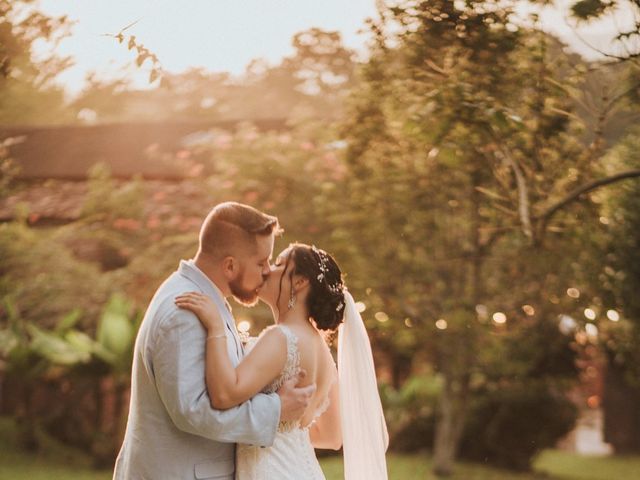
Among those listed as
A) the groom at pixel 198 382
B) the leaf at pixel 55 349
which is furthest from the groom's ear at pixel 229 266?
the leaf at pixel 55 349

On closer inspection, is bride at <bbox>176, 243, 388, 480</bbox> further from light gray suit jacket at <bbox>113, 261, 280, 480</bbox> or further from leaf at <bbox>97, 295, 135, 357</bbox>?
leaf at <bbox>97, 295, 135, 357</bbox>

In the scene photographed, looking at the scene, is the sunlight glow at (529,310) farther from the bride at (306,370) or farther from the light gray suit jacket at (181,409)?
the light gray suit jacket at (181,409)

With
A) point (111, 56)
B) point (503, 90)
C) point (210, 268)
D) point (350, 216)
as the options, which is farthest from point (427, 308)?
point (210, 268)

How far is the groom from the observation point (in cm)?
312

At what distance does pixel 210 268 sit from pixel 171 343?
357 mm

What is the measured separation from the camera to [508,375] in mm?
13156

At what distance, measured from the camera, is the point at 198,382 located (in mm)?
3125

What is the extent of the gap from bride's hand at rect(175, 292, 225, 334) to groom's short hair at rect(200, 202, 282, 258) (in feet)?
0.81

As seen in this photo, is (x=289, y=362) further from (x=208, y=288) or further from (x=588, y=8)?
(x=588, y=8)

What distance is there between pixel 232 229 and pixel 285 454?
91 cm

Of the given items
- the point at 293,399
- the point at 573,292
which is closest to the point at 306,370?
the point at 293,399

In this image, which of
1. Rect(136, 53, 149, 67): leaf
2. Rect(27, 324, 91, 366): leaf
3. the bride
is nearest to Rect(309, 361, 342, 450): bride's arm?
the bride

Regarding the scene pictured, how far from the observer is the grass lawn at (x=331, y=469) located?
12.4 meters

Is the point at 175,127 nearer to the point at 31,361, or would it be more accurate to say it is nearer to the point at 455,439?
the point at 31,361
